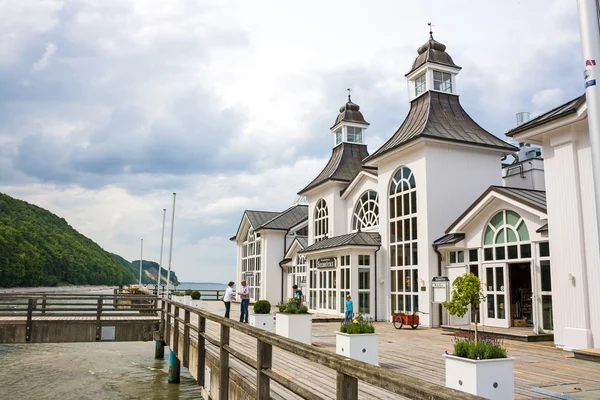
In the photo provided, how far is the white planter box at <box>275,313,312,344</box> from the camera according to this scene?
11.8 metres

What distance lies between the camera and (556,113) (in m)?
11.8

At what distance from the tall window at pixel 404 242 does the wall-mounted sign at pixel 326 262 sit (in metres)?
3.24

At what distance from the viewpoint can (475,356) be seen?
6.32 m

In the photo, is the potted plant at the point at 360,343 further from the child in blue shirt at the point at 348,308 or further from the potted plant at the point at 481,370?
the child in blue shirt at the point at 348,308

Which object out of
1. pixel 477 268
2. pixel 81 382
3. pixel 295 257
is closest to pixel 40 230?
pixel 295 257

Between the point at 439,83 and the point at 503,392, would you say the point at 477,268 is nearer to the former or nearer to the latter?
the point at 439,83

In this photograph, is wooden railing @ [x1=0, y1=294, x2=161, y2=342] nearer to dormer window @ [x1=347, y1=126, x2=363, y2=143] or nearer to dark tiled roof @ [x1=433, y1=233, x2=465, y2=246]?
dark tiled roof @ [x1=433, y1=233, x2=465, y2=246]

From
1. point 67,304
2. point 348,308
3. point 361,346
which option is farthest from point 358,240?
point 361,346

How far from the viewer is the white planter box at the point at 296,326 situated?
11.8m

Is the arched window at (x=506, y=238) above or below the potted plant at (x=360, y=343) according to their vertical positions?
above

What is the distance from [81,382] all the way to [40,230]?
319ft

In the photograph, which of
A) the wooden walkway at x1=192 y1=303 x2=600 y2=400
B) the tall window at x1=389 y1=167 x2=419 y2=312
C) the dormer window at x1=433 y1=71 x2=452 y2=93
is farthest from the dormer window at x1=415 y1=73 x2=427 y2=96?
the wooden walkway at x1=192 y1=303 x2=600 y2=400

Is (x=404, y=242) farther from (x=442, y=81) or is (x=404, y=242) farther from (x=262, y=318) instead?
(x=262, y=318)

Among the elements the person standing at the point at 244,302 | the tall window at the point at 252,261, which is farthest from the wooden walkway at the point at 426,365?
the tall window at the point at 252,261
